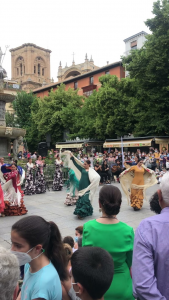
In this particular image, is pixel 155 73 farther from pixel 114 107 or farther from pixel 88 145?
pixel 88 145

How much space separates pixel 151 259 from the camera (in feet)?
5.55

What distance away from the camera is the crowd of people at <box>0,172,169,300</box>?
162cm

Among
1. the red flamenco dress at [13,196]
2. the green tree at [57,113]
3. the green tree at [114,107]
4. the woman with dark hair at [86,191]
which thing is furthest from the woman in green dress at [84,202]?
the green tree at [57,113]

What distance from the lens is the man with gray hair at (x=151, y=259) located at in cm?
163

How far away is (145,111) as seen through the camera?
84.6ft

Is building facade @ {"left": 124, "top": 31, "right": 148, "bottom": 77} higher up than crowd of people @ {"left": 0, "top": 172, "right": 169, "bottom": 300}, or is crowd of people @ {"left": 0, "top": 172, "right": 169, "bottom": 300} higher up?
building facade @ {"left": 124, "top": 31, "right": 148, "bottom": 77}

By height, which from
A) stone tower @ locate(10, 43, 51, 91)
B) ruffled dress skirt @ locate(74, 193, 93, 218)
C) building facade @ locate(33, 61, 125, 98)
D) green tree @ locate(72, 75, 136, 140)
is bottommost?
ruffled dress skirt @ locate(74, 193, 93, 218)

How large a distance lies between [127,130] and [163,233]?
90.8 ft

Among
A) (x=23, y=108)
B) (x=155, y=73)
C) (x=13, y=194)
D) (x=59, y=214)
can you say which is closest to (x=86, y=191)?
(x=59, y=214)

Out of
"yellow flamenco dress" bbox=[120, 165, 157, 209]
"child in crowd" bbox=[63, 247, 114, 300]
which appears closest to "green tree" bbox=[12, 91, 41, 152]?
"yellow flamenco dress" bbox=[120, 165, 157, 209]

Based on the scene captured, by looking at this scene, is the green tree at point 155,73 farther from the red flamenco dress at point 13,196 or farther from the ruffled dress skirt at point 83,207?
the red flamenco dress at point 13,196

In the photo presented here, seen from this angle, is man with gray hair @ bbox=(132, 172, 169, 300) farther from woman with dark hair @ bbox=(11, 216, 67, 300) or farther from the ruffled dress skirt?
the ruffled dress skirt

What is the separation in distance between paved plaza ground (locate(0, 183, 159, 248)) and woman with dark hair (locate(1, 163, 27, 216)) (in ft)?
0.94

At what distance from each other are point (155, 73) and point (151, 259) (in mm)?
22786
